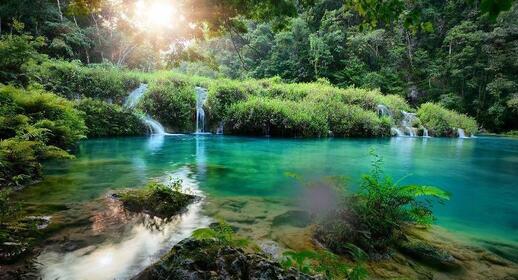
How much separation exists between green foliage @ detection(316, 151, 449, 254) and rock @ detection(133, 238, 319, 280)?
6.90 feet

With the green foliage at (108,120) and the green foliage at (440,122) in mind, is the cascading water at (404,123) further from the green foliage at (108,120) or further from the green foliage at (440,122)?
the green foliage at (108,120)

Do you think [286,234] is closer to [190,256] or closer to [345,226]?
[345,226]

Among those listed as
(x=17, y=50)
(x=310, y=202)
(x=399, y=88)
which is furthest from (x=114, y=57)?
(x=310, y=202)

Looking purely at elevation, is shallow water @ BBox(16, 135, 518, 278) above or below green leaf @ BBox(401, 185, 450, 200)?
below

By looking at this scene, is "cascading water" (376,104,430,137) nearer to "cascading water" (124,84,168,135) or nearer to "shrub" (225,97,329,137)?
"shrub" (225,97,329,137)

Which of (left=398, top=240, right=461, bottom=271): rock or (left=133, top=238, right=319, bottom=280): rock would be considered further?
(left=398, top=240, right=461, bottom=271): rock

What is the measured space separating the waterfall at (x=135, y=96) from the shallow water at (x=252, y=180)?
892cm

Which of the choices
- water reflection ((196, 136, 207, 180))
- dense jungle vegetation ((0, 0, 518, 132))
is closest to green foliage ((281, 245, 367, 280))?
water reflection ((196, 136, 207, 180))

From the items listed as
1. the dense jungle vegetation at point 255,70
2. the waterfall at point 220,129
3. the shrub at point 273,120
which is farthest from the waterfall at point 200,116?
the shrub at point 273,120

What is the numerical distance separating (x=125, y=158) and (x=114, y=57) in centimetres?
2843

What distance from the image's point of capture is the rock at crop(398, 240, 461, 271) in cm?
412

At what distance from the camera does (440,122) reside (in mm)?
27703

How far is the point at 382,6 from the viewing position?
3.20 meters

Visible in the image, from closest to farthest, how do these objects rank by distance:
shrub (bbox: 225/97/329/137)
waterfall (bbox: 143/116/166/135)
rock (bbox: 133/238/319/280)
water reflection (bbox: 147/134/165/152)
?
rock (bbox: 133/238/319/280) < water reflection (bbox: 147/134/165/152) < waterfall (bbox: 143/116/166/135) < shrub (bbox: 225/97/329/137)
